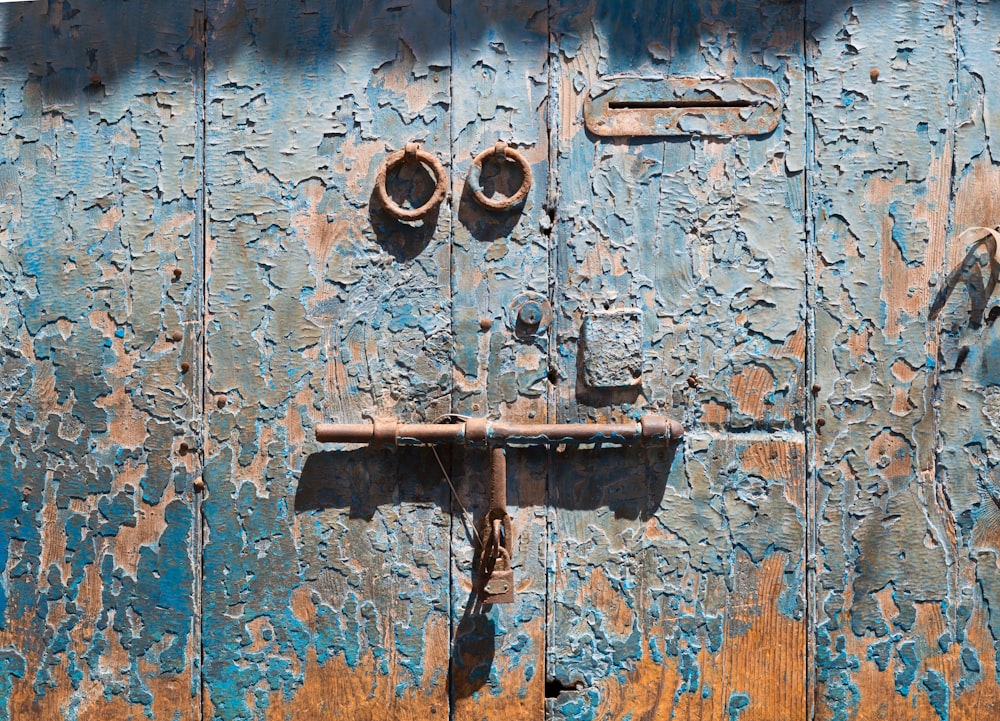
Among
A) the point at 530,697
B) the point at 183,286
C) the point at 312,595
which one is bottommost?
the point at 530,697

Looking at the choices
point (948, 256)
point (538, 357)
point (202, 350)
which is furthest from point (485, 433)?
point (948, 256)

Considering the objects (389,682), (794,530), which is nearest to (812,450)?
(794,530)

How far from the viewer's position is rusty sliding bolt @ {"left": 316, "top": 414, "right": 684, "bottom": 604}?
1163 mm

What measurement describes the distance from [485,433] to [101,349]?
653 millimetres

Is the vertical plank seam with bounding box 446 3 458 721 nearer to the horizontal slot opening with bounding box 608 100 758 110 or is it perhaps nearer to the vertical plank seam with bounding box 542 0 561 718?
the vertical plank seam with bounding box 542 0 561 718

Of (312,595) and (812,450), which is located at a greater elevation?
(812,450)

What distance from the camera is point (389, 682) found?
1.23 metres

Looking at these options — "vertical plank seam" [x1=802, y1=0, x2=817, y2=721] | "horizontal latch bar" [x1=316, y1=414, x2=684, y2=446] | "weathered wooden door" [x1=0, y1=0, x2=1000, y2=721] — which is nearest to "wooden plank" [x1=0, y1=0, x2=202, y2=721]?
"weathered wooden door" [x1=0, y1=0, x2=1000, y2=721]

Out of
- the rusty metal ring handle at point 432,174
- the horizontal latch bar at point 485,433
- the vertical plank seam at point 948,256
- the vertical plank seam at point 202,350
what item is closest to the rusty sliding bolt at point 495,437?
the horizontal latch bar at point 485,433

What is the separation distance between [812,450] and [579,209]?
0.55 m

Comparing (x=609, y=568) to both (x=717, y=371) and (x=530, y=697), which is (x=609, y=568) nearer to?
(x=530, y=697)

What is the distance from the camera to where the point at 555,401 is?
1222mm

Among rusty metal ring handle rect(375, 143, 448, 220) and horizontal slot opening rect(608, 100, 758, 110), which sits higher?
horizontal slot opening rect(608, 100, 758, 110)

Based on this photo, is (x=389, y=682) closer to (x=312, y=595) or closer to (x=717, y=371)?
(x=312, y=595)
